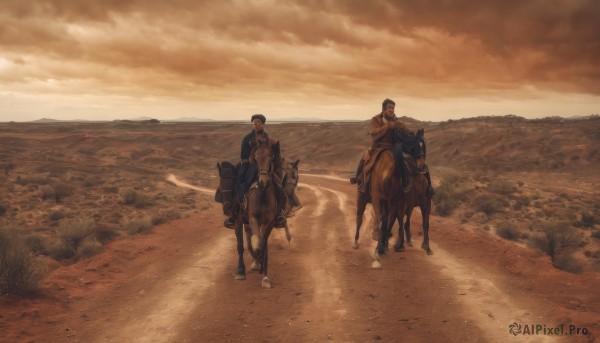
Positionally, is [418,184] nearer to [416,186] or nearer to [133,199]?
[416,186]

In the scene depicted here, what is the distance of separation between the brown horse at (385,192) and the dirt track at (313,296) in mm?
959

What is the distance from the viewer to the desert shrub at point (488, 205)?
2095 centimetres

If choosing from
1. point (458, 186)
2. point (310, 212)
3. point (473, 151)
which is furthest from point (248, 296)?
point (473, 151)

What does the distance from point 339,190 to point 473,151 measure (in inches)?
1192

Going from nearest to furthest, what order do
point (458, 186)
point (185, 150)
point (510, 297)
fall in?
point (510, 297)
point (458, 186)
point (185, 150)

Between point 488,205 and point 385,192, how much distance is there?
12176 millimetres

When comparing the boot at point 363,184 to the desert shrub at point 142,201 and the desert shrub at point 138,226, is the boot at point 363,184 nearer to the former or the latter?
the desert shrub at point 138,226

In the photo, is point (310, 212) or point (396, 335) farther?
point (310, 212)

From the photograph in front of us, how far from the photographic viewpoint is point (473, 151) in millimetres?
55219

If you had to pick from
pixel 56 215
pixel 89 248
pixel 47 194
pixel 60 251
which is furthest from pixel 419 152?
pixel 47 194

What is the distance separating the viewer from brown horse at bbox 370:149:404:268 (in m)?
11.2

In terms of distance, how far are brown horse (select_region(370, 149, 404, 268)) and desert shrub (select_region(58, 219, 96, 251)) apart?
31.8 feet

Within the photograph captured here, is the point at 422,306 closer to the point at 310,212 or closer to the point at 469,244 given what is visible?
the point at 469,244

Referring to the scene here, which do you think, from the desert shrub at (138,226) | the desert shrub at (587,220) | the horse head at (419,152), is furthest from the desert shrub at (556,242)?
the desert shrub at (138,226)
